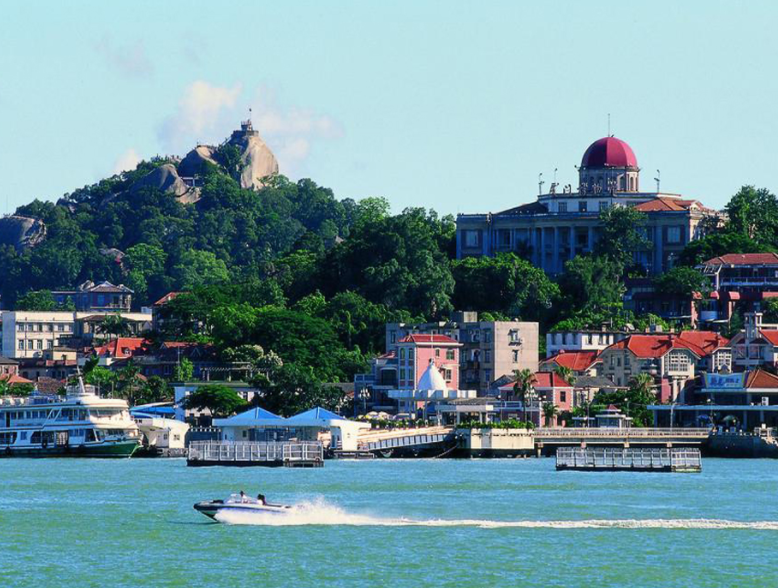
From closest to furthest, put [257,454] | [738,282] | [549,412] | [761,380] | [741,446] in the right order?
[257,454]
[741,446]
[549,412]
[761,380]
[738,282]

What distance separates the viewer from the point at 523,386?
142500mm

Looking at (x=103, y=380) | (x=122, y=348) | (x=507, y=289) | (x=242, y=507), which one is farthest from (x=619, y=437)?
(x=122, y=348)

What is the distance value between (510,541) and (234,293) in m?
115

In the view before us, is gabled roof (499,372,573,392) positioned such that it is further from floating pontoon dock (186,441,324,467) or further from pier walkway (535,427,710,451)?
floating pontoon dock (186,441,324,467)

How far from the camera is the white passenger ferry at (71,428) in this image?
13162 cm

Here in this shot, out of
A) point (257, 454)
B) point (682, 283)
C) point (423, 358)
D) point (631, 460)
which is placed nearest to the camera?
point (631, 460)

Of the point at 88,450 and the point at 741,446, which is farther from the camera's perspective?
the point at 741,446

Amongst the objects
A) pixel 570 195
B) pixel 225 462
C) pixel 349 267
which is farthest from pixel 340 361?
pixel 225 462

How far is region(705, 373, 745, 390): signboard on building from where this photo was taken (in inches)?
5694

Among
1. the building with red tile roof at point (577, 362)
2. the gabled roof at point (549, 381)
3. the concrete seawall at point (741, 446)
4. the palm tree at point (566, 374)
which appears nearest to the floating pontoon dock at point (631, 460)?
the concrete seawall at point (741, 446)

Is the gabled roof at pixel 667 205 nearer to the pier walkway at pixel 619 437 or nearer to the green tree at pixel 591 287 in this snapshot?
the green tree at pixel 591 287

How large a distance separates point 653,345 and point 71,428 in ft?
141

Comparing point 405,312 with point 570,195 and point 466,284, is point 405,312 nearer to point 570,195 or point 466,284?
point 466,284

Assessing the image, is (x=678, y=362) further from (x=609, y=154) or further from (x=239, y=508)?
(x=239, y=508)
